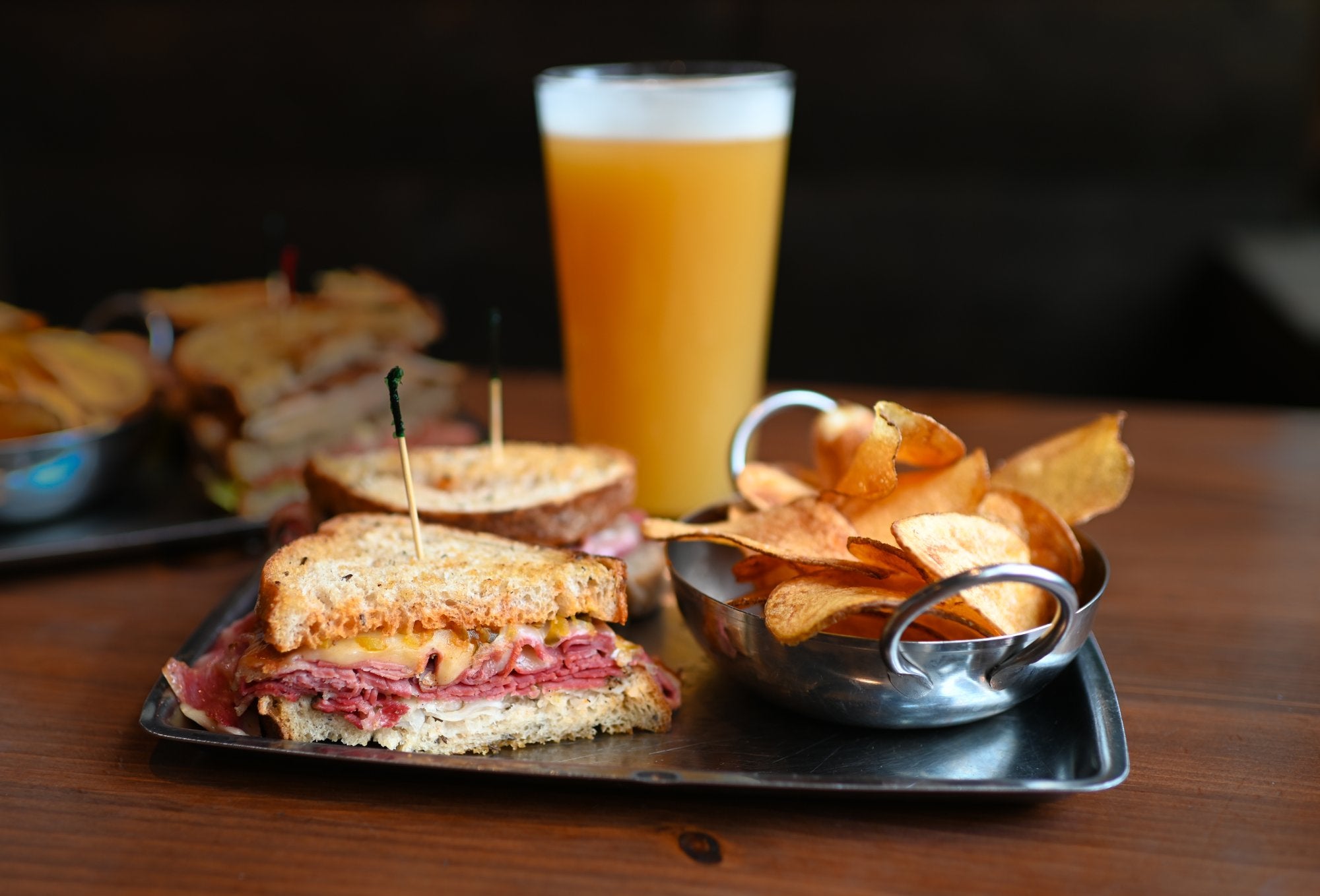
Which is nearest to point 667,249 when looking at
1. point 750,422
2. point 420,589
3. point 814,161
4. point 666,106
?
point 666,106

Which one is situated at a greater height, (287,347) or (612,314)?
(612,314)

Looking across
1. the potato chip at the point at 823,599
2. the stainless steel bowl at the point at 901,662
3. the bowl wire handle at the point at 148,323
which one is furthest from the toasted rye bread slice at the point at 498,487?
the bowl wire handle at the point at 148,323

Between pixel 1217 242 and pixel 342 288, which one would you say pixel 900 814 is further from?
pixel 1217 242

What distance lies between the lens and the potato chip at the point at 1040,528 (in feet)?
3.31

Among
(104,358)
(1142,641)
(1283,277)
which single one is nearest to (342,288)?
(104,358)

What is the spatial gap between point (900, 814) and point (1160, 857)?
168mm

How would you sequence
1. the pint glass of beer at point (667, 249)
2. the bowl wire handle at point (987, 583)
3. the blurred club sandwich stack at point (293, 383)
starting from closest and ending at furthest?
the bowl wire handle at point (987, 583) → the pint glass of beer at point (667, 249) → the blurred club sandwich stack at point (293, 383)

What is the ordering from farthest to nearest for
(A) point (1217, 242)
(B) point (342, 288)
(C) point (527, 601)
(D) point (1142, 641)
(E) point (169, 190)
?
(E) point (169, 190) < (A) point (1217, 242) < (B) point (342, 288) < (D) point (1142, 641) < (C) point (527, 601)

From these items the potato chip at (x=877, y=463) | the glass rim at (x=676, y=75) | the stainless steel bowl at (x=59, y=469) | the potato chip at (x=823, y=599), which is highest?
the glass rim at (x=676, y=75)

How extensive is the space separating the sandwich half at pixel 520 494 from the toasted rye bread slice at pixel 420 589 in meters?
0.13

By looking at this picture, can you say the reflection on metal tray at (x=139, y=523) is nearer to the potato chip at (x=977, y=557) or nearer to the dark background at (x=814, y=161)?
the potato chip at (x=977, y=557)

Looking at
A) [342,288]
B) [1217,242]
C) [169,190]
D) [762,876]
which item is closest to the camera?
[762,876]

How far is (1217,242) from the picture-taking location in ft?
9.71

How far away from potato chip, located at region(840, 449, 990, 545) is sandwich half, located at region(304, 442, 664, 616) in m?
0.24
